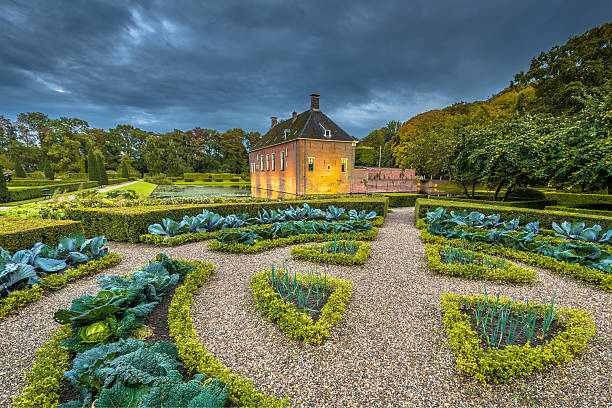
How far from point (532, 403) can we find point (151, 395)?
2846mm

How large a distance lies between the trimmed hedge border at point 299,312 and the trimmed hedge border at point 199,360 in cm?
79

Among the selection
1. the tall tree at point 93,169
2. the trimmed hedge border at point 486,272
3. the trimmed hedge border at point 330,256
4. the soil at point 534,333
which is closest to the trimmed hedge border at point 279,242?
the trimmed hedge border at point 330,256

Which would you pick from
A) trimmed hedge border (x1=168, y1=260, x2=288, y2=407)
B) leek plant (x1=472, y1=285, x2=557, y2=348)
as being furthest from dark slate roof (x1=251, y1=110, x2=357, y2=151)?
leek plant (x1=472, y1=285, x2=557, y2=348)

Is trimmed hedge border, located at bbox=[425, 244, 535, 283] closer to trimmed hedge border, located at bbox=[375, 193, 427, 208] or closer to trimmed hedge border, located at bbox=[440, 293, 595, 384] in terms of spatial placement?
trimmed hedge border, located at bbox=[440, 293, 595, 384]

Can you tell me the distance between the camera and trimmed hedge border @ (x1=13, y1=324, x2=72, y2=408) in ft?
6.01

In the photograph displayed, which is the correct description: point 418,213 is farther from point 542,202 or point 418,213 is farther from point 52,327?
point 52,327

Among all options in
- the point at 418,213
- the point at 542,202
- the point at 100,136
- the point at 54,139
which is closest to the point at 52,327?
the point at 418,213

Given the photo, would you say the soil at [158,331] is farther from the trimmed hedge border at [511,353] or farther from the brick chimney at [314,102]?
the brick chimney at [314,102]

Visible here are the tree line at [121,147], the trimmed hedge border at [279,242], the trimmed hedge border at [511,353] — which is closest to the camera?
the trimmed hedge border at [511,353]

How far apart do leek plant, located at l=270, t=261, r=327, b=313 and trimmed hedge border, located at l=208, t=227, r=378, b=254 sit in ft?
4.96

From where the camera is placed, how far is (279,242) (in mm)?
6219

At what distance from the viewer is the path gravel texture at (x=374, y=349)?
2.16 m

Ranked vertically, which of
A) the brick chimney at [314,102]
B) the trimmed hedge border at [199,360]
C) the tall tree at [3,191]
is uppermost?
the brick chimney at [314,102]

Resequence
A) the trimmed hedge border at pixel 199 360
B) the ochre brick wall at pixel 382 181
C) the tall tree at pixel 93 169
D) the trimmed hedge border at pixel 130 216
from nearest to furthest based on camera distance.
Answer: the trimmed hedge border at pixel 199 360 → the trimmed hedge border at pixel 130 216 → the ochre brick wall at pixel 382 181 → the tall tree at pixel 93 169
